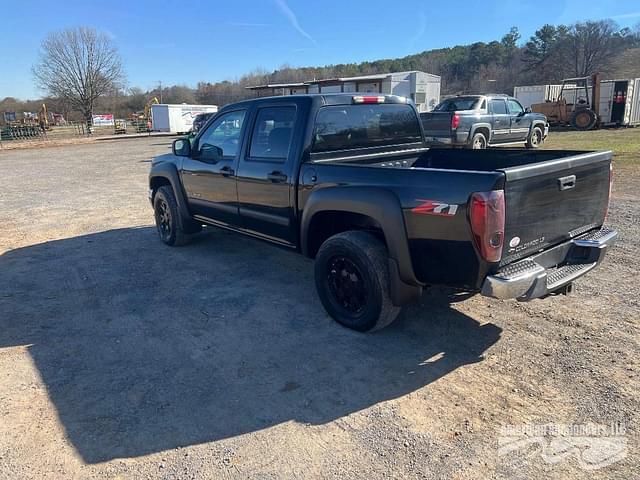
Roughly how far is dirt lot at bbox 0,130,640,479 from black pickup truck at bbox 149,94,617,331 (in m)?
0.49

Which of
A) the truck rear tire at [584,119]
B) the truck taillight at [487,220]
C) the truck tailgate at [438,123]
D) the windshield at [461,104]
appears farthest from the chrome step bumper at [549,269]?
the truck rear tire at [584,119]

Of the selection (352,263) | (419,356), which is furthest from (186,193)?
(419,356)

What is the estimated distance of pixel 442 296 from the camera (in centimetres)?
452

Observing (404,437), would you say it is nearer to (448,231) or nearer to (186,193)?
(448,231)

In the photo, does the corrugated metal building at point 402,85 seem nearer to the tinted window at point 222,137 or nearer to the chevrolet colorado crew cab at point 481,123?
the chevrolet colorado crew cab at point 481,123

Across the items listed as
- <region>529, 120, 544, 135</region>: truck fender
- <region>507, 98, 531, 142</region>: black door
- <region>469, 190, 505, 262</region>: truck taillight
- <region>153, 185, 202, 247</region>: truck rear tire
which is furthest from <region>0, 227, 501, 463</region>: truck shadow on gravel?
<region>529, 120, 544, 135</region>: truck fender

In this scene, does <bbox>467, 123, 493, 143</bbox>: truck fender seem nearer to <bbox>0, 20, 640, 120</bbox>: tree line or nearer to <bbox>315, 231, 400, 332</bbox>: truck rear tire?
<bbox>315, 231, 400, 332</bbox>: truck rear tire

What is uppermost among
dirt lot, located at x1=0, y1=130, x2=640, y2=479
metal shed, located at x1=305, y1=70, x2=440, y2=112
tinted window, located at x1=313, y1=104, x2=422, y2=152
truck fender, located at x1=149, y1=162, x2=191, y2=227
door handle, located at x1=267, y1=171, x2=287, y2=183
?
metal shed, located at x1=305, y1=70, x2=440, y2=112

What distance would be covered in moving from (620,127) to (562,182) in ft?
88.3

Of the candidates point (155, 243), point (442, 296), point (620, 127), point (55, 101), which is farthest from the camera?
point (55, 101)

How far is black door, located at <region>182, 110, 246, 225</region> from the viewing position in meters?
5.14

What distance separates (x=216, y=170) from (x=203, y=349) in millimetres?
2351

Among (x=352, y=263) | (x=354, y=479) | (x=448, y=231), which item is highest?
(x=448, y=231)

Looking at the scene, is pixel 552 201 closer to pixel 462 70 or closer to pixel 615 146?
pixel 615 146
